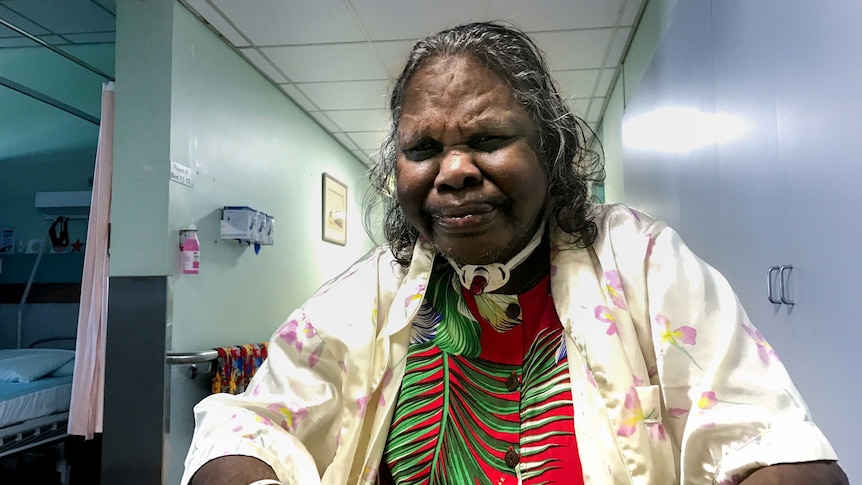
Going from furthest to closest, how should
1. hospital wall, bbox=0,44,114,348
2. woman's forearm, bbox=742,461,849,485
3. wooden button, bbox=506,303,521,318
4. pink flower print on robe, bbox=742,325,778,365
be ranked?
hospital wall, bbox=0,44,114,348, wooden button, bbox=506,303,521,318, pink flower print on robe, bbox=742,325,778,365, woman's forearm, bbox=742,461,849,485

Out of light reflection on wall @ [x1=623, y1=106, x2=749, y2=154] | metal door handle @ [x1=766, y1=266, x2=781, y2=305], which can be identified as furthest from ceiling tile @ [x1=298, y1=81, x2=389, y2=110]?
metal door handle @ [x1=766, y1=266, x2=781, y2=305]

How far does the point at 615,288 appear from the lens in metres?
0.76

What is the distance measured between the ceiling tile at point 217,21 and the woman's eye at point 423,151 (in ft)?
6.03

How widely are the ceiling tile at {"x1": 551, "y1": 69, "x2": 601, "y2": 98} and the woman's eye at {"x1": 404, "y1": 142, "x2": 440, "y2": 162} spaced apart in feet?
7.22

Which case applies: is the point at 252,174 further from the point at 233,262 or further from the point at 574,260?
the point at 574,260

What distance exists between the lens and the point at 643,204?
249 cm

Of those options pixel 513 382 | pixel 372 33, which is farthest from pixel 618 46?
pixel 513 382

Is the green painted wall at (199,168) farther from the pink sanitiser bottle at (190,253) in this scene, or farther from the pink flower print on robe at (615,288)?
the pink flower print on robe at (615,288)

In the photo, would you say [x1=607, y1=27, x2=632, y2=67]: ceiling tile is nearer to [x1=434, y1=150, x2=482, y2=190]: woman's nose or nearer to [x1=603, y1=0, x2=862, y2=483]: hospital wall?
[x1=603, y1=0, x2=862, y2=483]: hospital wall

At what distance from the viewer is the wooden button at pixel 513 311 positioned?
2.88 ft

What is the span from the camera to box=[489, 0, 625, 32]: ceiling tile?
227cm

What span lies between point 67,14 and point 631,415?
2881 millimetres

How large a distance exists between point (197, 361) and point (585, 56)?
2263 millimetres

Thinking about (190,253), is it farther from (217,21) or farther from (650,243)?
(650,243)
